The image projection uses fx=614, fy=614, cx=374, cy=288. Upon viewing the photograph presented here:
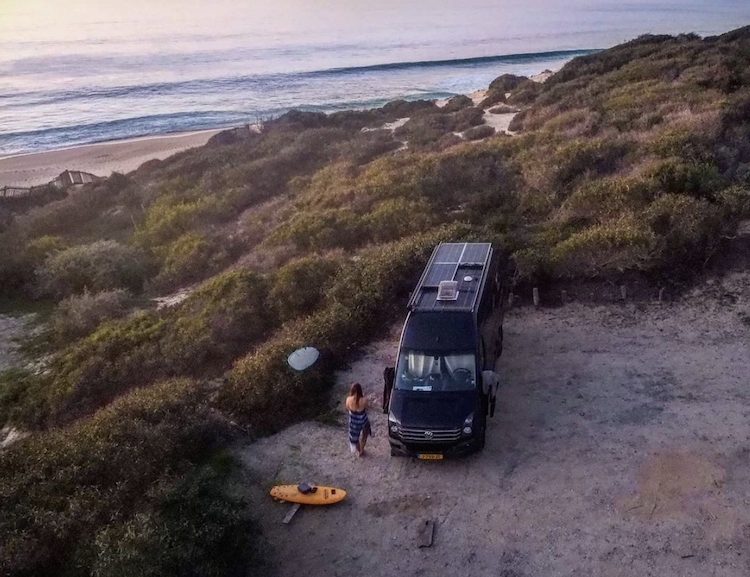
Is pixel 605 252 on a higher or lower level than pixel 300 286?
higher

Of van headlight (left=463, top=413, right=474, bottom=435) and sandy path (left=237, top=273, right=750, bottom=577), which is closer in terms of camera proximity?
sandy path (left=237, top=273, right=750, bottom=577)

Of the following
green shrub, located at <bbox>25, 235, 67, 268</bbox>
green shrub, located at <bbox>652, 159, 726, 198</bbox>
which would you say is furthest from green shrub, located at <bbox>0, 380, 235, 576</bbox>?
green shrub, located at <bbox>652, 159, 726, 198</bbox>

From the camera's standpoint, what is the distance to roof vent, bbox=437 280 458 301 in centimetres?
1246

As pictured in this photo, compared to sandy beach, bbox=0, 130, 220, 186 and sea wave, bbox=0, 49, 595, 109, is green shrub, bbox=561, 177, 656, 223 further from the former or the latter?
sea wave, bbox=0, 49, 595, 109

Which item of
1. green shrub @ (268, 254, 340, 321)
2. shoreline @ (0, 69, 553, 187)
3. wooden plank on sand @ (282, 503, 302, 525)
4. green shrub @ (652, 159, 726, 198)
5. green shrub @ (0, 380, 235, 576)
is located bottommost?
shoreline @ (0, 69, 553, 187)

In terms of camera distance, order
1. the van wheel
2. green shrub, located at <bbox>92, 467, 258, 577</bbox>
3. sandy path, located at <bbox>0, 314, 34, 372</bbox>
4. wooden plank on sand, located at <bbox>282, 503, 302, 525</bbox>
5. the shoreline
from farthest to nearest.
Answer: the shoreline → sandy path, located at <bbox>0, 314, 34, 372</bbox> → the van wheel → wooden plank on sand, located at <bbox>282, 503, 302, 525</bbox> → green shrub, located at <bbox>92, 467, 258, 577</bbox>

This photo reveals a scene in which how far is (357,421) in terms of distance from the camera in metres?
11.3

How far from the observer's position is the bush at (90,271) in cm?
2132

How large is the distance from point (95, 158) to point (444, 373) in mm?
44046

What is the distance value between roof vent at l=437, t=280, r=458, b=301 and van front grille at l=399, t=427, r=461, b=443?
112 inches

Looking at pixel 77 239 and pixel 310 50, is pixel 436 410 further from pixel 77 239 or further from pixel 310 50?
pixel 310 50

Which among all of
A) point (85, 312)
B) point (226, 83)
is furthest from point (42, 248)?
point (226, 83)

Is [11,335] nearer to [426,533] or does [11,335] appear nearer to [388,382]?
[388,382]

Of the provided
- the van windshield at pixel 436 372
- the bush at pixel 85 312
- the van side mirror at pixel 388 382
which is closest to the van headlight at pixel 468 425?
the van windshield at pixel 436 372
